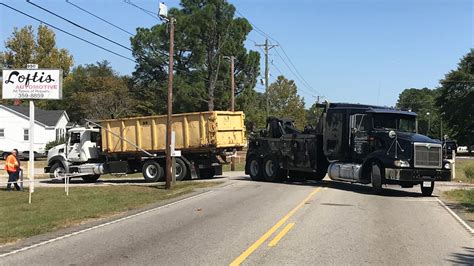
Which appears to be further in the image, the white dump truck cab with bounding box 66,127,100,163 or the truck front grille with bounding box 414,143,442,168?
the white dump truck cab with bounding box 66,127,100,163

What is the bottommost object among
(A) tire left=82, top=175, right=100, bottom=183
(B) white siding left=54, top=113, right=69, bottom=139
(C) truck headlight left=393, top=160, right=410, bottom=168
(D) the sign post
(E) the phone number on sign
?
(A) tire left=82, top=175, right=100, bottom=183

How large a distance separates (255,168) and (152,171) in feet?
16.9

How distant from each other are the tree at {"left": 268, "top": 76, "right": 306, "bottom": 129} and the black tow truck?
46.1 metres

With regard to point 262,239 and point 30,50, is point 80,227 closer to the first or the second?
point 262,239

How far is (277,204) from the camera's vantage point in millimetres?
15555

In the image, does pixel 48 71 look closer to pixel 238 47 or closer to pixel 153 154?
pixel 153 154

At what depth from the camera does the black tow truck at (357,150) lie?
1875cm

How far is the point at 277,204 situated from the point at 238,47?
41.0 metres

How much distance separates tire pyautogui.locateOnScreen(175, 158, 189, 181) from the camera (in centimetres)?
2631

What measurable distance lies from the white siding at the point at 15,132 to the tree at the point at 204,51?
46.7ft

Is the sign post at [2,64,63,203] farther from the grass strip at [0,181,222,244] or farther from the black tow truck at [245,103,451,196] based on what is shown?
the black tow truck at [245,103,451,196]

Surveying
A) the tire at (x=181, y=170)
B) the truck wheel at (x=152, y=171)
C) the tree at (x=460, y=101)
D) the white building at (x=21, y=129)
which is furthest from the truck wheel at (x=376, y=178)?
the tree at (x=460, y=101)

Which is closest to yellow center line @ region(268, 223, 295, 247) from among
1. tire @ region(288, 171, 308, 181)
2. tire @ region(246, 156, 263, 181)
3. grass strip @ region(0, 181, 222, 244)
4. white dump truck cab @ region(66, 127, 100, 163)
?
grass strip @ region(0, 181, 222, 244)

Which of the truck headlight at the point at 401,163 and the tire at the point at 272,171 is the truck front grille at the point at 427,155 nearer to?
the truck headlight at the point at 401,163
